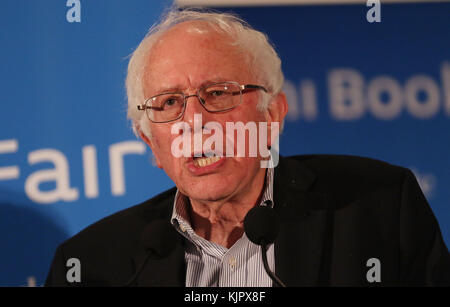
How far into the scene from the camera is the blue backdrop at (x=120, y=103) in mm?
1797

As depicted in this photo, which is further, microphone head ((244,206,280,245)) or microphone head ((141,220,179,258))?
Answer: microphone head ((141,220,179,258))

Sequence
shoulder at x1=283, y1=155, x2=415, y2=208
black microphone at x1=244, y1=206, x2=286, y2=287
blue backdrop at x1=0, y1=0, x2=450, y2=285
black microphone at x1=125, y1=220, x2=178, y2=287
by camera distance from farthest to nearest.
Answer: blue backdrop at x1=0, y1=0, x2=450, y2=285, shoulder at x1=283, y1=155, x2=415, y2=208, black microphone at x1=125, y1=220, x2=178, y2=287, black microphone at x1=244, y1=206, x2=286, y2=287

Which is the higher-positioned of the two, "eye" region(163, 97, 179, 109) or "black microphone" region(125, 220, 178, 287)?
"eye" region(163, 97, 179, 109)

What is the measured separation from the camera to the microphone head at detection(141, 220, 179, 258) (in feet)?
4.96

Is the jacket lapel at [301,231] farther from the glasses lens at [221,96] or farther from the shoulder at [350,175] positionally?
the glasses lens at [221,96]

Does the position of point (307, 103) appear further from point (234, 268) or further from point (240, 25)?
point (234, 268)

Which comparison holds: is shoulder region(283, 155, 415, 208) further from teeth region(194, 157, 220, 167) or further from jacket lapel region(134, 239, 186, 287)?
jacket lapel region(134, 239, 186, 287)

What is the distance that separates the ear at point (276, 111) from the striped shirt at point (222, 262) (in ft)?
1.27

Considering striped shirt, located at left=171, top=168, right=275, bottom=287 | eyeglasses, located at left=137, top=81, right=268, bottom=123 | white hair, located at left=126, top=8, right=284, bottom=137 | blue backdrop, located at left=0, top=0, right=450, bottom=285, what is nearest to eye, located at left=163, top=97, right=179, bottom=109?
eyeglasses, located at left=137, top=81, right=268, bottom=123

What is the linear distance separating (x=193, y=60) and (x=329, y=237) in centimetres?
71

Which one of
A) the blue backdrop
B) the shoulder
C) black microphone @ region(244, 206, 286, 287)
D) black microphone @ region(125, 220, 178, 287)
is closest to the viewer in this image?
black microphone @ region(244, 206, 286, 287)

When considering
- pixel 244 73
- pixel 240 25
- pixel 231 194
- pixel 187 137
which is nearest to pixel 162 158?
pixel 187 137

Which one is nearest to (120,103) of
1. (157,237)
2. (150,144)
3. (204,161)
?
(150,144)

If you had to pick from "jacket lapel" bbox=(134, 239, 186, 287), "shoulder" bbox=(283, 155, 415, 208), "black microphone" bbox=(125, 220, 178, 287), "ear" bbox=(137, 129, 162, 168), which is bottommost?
"jacket lapel" bbox=(134, 239, 186, 287)
